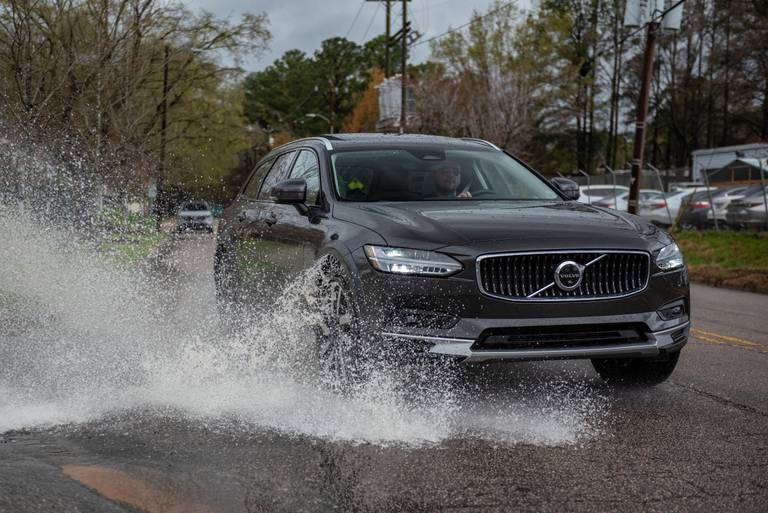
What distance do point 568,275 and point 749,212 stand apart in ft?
65.6

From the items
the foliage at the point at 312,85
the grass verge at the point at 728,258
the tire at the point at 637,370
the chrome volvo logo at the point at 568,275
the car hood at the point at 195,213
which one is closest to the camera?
the chrome volvo logo at the point at 568,275

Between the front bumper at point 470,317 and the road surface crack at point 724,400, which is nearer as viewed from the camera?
the front bumper at point 470,317

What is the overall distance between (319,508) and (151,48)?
26.6 metres

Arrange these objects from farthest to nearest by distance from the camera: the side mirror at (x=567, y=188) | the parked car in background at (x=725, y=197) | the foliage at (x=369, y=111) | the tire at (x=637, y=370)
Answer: the foliage at (x=369, y=111)
the parked car in background at (x=725, y=197)
the side mirror at (x=567, y=188)
the tire at (x=637, y=370)

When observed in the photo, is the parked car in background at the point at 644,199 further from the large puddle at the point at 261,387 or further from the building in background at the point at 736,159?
the large puddle at the point at 261,387

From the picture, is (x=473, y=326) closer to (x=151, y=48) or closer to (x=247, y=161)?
(x=151, y=48)

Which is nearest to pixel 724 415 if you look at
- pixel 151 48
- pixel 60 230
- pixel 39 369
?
pixel 39 369

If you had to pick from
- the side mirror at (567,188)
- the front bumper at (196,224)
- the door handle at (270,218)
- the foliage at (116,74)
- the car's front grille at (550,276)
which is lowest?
the front bumper at (196,224)

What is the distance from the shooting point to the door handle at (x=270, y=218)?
742cm

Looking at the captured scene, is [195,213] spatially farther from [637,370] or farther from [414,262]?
[414,262]

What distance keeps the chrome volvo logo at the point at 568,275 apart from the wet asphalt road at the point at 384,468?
2.58ft

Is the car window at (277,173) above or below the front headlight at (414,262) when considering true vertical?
above

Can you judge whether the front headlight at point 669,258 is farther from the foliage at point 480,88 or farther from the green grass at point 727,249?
the foliage at point 480,88

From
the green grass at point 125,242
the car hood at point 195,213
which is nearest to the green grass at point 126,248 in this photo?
the green grass at point 125,242
